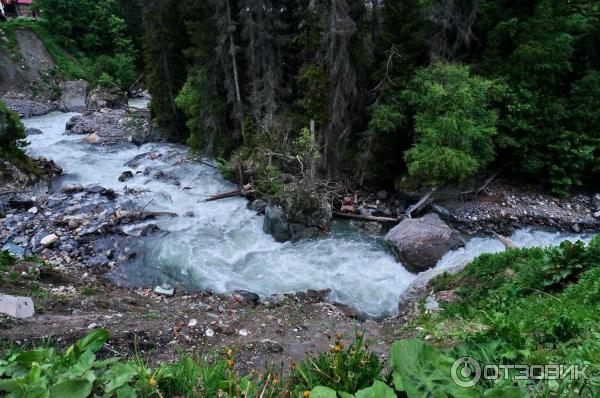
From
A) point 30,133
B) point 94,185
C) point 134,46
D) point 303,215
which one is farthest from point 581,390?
point 134,46

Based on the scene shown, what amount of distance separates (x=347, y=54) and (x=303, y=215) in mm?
5745

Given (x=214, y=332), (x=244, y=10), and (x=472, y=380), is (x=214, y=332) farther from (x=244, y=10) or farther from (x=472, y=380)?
(x=244, y=10)

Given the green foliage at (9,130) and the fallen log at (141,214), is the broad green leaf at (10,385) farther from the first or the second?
the green foliage at (9,130)

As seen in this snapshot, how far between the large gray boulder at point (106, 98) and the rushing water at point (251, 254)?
46.1 feet

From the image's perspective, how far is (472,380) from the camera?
2.01 m

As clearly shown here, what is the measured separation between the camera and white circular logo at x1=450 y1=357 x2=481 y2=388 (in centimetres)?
197

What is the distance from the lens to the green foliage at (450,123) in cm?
1277

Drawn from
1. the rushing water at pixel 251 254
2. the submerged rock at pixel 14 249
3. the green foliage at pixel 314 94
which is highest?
the green foliage at pixel 314 94

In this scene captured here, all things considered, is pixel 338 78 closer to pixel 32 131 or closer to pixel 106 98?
pixel 32 131

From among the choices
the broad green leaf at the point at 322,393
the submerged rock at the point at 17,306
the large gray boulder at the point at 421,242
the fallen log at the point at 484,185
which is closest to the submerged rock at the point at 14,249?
the submerged rock at the point at 17,306

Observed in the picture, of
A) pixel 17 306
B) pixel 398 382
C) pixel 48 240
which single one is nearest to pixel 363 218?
pixel 48 240

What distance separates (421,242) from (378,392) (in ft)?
32.0

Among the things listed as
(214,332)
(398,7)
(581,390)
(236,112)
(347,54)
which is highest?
(398,7)

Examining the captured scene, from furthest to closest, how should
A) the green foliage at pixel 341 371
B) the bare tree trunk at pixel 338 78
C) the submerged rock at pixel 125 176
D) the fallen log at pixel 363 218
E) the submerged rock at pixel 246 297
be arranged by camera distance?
1. the submerged rock at pixel 125 176
2. the fallen log at pixel 363 218
3. the bare tree trunk at pixel 338 78
4. the submerged rock at pixel 246 297
5. the green foliage at pixel 341 371
